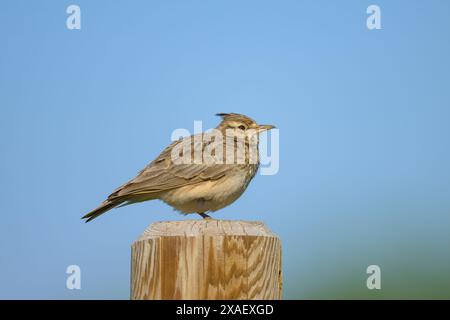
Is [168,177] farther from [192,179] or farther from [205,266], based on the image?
[205,266]

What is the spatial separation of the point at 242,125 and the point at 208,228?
520 cm

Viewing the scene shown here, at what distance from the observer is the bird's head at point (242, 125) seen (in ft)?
29.7

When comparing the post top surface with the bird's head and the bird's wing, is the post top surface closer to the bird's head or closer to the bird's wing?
the bird's wing

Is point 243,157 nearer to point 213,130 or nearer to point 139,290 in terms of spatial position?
point 213,130

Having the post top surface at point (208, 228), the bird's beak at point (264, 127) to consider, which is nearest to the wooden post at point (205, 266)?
the post top surface at point (208, 228)

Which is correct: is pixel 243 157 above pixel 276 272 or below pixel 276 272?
above

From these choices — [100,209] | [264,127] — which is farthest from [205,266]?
[264,127]

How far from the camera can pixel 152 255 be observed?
12.7 feet

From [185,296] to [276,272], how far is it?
0.58 metres

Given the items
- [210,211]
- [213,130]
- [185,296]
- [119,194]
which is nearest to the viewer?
[185,296]

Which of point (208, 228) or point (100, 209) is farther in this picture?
point (100, 209)

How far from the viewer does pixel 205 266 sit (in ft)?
12.5

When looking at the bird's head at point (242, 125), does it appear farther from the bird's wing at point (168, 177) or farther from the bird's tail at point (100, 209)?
the bird's tail at point (100, 209)
